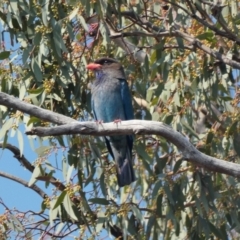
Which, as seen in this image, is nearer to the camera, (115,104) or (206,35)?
(206,35)

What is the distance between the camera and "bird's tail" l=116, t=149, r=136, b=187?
18.0 feet

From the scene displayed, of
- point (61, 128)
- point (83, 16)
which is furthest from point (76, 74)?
point (61, 128)

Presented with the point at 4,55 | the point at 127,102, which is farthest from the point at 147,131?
the point at 127,102

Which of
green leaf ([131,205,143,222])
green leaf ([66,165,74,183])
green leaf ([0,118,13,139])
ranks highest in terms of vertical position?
green leaf ([0,118,13,139])

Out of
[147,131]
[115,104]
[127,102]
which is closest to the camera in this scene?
[147,131]

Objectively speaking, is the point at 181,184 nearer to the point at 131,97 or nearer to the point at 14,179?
the point at 131,97

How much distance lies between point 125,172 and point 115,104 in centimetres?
71

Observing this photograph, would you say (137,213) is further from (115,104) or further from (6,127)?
(115,104)

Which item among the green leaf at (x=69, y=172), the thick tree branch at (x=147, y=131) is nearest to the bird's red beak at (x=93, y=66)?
the green leaf at (x=69, y=172)

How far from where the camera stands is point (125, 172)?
5.53 m

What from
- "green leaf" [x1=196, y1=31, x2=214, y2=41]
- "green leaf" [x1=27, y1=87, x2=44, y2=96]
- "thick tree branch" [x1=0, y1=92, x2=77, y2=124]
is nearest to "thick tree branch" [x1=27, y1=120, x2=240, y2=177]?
"thick tree branch" [x1=0, y1=92, x2=77, y2=124]

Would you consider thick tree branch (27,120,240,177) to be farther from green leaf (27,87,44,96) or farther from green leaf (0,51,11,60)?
green leaf (0,51,11,60)

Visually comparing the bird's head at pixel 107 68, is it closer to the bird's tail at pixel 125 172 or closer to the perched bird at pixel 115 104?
the perched bird at pixel 115 104

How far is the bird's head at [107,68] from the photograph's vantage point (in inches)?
227
